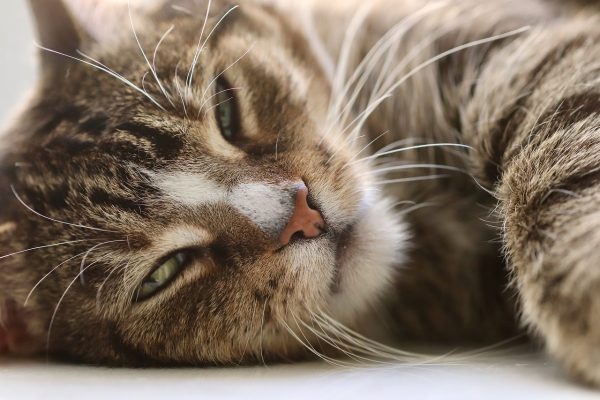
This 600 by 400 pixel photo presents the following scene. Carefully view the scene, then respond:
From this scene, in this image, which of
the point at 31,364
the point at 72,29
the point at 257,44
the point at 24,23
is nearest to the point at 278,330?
the point at 31,364

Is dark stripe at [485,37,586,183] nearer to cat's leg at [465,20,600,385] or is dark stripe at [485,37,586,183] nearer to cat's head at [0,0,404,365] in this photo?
cat's leg at [465,20,600,385]

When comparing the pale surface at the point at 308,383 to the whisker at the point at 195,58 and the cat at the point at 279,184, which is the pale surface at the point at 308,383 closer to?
the cat at the point at 279,184

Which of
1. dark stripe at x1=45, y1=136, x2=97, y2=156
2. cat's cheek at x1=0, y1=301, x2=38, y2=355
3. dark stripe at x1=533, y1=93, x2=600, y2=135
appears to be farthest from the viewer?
cat's cheek at x1=0, y1=301, x2=38, y2=355

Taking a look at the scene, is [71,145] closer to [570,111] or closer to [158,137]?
[158,137]

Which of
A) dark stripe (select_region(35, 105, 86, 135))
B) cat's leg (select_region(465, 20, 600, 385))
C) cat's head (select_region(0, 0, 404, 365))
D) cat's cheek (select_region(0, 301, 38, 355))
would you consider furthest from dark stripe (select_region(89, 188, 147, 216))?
cat's leg (select_region(465, 20, 600, 385))

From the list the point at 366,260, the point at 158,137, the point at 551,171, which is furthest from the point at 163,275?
the point at 551,171

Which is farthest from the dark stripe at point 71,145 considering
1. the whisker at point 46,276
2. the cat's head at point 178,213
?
the whisker at point 46,276

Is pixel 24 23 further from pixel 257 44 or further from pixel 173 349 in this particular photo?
pixel 173 349
